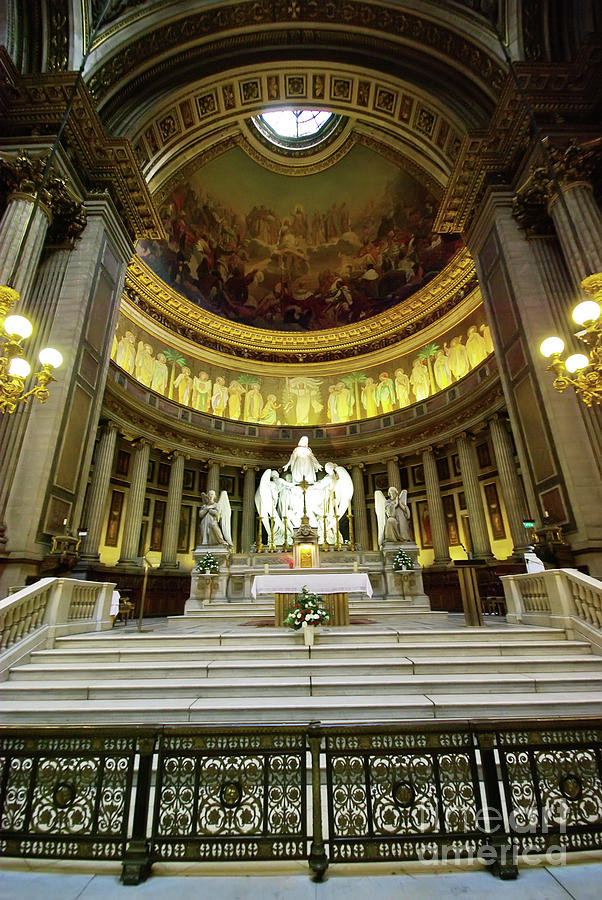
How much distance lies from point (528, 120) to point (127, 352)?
17340mm

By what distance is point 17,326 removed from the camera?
4930 mm

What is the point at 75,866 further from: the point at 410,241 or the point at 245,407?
the point at 410,241

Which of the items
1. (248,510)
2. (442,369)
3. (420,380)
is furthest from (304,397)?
(442,369)

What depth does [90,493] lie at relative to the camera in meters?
16.1

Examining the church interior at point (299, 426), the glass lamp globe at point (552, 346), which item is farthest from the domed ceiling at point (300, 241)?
the glass lamp globe at point (552, 346)

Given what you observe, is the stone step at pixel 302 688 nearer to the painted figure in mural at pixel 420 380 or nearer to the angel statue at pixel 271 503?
the angel statue at pixel 271 503

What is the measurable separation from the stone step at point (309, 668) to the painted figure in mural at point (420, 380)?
18432 millimetres

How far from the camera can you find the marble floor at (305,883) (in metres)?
2.15

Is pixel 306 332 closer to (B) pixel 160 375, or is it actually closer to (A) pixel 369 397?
(A) pixel 369 397

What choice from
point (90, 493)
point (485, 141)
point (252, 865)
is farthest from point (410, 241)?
point (252, 865)

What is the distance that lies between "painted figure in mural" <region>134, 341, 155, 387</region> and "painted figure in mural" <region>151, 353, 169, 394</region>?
A: 0.67 feet

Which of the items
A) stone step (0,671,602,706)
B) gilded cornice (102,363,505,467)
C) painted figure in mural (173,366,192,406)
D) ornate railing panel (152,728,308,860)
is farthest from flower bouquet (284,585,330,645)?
painted figure in mural (173,366,192,406)

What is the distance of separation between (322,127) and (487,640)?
28239mm

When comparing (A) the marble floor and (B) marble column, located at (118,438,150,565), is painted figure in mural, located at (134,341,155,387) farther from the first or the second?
(A) the marble floor
